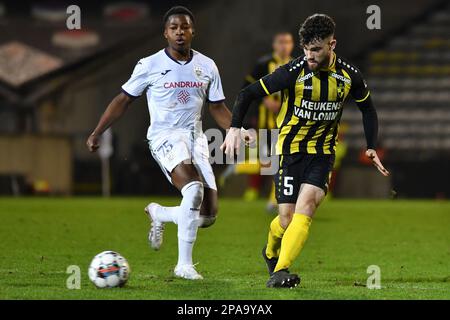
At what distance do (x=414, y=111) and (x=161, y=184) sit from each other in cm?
654

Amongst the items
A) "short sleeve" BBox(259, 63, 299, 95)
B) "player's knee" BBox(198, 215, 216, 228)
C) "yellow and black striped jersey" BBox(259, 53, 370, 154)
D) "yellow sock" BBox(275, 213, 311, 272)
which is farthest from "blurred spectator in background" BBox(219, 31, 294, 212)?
"yellow sock" BBox(275, 213, 311, 272)

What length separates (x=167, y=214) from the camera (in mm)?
7816

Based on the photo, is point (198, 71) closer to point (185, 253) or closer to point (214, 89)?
point (214, 89)

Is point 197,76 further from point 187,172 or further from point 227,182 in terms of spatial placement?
point 227,182

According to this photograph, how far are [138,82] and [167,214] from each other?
3.41ft

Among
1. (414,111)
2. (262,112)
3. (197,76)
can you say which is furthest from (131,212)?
(414,111)

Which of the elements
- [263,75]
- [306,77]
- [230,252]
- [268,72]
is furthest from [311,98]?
[268,72]

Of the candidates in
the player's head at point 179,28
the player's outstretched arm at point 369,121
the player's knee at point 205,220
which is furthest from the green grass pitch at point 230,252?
the player's head at point 179,28

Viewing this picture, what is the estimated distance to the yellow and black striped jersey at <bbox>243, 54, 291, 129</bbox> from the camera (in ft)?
42.3

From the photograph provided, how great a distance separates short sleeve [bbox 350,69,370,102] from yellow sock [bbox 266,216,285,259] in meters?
1.01

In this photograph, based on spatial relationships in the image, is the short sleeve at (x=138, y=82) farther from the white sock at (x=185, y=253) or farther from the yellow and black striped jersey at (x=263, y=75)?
the yellow and black striped jersey at (x=263, y=75)

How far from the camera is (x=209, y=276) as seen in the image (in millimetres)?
7453

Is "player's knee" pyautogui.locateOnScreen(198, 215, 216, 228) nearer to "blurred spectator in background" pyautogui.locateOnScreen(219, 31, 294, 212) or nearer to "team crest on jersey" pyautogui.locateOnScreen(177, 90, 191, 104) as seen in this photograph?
"team crest on jersey" pyautogui.locateOnScreen(177, 90, 191, 104)

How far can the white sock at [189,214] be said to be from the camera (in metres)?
7.46
